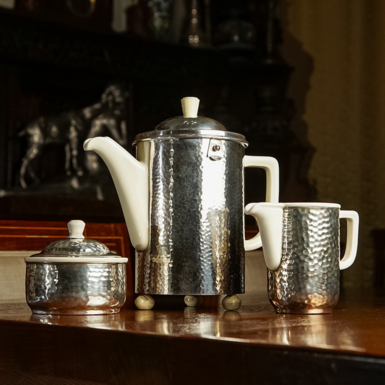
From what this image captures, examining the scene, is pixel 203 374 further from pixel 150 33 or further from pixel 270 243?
pixel 150 33

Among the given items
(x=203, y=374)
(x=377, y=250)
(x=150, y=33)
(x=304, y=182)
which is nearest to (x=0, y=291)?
(x=203, y=374)

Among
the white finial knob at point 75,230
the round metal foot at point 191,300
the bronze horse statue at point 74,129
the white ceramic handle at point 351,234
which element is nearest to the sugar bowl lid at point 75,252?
the white finial knob at point 75,230

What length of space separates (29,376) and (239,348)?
0.23 meters

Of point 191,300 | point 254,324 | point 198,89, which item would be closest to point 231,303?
point 191,300

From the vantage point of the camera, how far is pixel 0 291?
1.01m

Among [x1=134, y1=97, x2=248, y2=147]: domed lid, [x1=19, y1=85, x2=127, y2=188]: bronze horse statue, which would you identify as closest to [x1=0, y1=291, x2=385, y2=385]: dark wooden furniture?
[x1=134, y1=97, x2=248, y2=147]: domed lid

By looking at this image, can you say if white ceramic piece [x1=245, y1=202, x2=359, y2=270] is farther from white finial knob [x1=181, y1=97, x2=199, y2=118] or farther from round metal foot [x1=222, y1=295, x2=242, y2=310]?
white finial knob [x1=181, y1=97, x2=199, y2=118]

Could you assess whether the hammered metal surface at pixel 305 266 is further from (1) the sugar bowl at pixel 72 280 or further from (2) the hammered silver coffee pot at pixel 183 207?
(1) the sugar bowl at pixel 72 280

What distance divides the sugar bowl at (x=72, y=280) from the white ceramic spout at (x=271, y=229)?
160 millimetres

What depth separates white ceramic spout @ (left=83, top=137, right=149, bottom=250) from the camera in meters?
0.72

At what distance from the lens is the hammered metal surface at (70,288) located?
64 cm

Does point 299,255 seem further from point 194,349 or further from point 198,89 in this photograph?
point 198,89

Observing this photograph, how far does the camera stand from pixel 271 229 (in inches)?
26.0

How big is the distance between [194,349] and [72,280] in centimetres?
25
